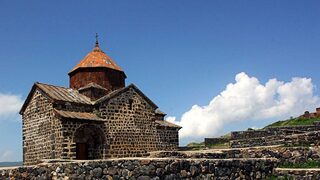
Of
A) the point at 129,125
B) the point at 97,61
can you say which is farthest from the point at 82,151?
the point at 97,61

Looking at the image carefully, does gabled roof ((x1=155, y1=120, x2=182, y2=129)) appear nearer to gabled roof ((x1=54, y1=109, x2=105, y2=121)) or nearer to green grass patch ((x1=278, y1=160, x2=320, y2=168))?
gabled roof ((x1=54, y1=109, x2=105, y2=121))

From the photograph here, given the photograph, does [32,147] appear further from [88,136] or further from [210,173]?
[210,173]

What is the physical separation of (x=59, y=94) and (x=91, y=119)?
2363mm

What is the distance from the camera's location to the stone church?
19969mm

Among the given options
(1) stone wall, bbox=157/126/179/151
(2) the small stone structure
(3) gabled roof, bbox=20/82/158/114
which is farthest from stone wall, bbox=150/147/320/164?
(2) the small stone structure

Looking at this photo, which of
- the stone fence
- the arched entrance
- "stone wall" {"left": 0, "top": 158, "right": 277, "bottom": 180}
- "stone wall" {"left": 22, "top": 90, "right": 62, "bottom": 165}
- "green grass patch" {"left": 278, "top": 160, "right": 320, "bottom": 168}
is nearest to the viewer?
"stone wall" {"left": 0, "top": 158, "right": 277, "bottom": 180}

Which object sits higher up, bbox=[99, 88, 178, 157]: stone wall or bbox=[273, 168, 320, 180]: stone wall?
bbox=[99, 88, 178, 157]: stone wall

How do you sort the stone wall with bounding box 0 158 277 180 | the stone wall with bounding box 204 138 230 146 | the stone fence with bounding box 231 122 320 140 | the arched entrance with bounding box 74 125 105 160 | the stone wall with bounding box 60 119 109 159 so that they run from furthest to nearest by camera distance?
1. the stone wall with bounding box 204 138 230 146
2. the arched entrance with bounding box 74 125 105 160
3. the stone wall with bounding box 60 119 109 159
4. the stone fence with bounding box 231 122 320 140
5. the stone wall with bounding box 0 158 277 180

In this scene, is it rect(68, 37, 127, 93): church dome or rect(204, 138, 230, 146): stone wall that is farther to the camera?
rect(204, 138, 230, 146): stone wall

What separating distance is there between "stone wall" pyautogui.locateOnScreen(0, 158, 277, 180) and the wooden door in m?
10.8

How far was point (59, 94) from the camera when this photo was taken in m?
21.2

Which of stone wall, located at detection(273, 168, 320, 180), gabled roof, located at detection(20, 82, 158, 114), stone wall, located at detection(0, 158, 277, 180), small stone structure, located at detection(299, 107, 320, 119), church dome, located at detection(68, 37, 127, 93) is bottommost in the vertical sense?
stone wall, located at detection(273, 168, 320, 180)

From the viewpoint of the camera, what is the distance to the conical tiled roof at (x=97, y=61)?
81.8ft

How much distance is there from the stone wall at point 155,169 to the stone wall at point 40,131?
10.0 m
